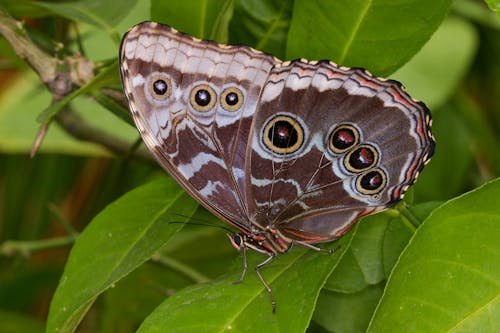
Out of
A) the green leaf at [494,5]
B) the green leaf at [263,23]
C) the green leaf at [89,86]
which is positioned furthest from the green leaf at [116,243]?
the green leaf at [494,5]

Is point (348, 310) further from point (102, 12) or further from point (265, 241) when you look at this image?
point (102, 12)

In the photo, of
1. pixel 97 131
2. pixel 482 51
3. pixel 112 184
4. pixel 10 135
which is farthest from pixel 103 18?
pixel 482 51

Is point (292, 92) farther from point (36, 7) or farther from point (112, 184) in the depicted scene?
point (112, 184)

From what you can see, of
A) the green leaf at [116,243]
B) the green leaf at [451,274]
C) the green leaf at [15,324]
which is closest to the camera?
the green leaf at [451,274]

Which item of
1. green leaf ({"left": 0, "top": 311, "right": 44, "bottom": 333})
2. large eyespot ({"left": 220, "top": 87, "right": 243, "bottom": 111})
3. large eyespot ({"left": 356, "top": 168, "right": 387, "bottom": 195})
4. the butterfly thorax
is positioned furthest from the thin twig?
green leaf ({"left": 0, "top": 311, "right": 44, "bottom": 333})

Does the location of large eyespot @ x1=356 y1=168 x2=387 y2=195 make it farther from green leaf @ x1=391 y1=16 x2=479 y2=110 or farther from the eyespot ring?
green leaf @ x1=391 y1=16 x2=479 y2=110

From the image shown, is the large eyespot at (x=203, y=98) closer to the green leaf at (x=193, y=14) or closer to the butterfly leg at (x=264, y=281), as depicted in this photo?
the green leaf at (x=193, y=14)
